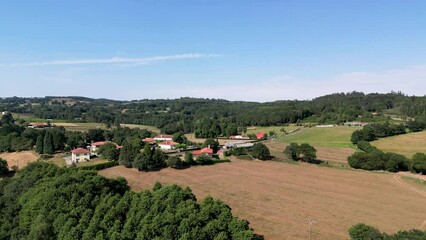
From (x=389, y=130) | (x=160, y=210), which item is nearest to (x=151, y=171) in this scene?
(x=160, y=210)

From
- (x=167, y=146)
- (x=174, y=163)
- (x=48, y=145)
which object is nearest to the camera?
(x=174, y=163)

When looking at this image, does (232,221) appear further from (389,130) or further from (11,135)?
(389,130)

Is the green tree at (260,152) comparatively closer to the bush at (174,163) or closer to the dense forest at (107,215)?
the bush at (174,163)

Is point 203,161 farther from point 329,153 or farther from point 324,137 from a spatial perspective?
point 324,137

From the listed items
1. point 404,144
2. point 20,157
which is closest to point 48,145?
point 20,157

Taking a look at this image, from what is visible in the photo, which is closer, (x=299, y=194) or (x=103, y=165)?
(x=299, y=194)

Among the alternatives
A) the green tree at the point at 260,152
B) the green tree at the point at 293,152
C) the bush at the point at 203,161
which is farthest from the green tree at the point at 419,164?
the bush at the point at 203,161

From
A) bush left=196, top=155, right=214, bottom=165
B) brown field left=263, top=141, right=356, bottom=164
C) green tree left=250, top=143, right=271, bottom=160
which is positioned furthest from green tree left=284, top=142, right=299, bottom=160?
bush left=196, top=155, right=214, bottom=165

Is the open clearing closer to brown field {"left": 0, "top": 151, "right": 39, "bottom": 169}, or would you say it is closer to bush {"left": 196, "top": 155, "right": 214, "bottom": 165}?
bush {"left": 196, "top": 155, "right": 214, "bottom": 165}
